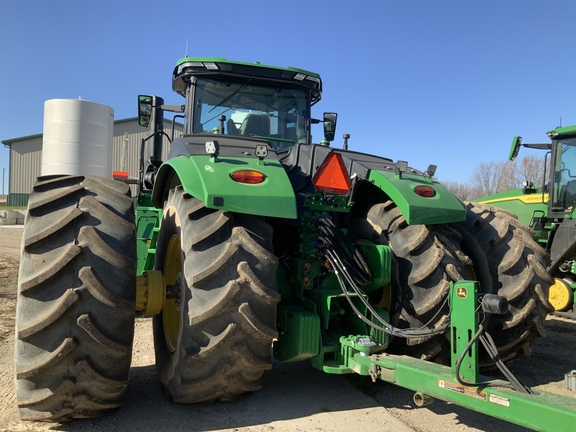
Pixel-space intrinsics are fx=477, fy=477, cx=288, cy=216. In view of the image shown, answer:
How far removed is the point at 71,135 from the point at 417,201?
7907 millimetres

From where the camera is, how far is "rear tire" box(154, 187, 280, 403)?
2.68 m

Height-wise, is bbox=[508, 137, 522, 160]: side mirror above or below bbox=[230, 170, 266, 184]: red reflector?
above

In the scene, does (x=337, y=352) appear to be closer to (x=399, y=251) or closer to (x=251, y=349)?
(x=251, y=349)

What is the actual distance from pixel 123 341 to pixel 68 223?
2.47ft

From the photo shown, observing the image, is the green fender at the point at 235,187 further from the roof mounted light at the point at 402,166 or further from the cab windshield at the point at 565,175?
the cab windshield at the point at 565,175

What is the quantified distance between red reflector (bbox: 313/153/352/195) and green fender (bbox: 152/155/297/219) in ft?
1.01

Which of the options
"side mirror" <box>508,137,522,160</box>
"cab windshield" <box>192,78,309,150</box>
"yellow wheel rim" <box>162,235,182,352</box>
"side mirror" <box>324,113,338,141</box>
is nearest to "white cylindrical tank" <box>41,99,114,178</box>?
"cab windshield" <box>192,78,309,150</box>

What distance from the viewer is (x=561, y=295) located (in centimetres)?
713

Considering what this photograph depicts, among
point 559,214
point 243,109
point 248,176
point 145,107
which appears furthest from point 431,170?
point 559,214

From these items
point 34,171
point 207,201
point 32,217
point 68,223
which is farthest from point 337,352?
point 34,171

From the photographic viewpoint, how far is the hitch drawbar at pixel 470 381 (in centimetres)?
198

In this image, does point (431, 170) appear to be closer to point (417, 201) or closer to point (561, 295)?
point (417, 201)

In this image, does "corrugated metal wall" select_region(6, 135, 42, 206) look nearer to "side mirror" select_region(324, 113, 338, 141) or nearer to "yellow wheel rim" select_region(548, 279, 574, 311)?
"side mirror" select_region(324, 113, 338, 141)

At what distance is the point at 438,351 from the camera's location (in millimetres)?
3271
